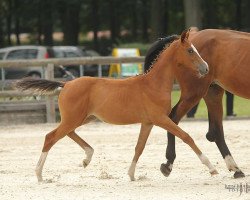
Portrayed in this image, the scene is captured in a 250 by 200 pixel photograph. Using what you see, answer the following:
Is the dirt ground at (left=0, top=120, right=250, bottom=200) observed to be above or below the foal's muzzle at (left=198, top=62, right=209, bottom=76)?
below

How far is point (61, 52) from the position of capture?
98.0ft

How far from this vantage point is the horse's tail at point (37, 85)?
8.96m

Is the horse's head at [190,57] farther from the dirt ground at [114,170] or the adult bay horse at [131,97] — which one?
the dirt ground at [114,170]

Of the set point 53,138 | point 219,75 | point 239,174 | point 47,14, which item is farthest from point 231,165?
point 47,14

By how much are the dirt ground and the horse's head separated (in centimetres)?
123

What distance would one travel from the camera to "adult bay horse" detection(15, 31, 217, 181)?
8.57 meters

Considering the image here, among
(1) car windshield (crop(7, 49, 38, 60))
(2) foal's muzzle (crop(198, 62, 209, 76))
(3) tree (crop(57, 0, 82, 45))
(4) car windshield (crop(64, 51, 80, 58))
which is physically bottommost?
(3) tree (crop(57, 0, 82, 45))

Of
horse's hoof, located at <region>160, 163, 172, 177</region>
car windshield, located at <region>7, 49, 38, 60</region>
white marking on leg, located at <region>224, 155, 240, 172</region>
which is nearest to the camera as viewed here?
horse's hoof, located at <region>160, 163, 172, 177</region>

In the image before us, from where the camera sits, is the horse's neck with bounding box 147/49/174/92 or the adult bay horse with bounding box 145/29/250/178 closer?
the horse's neck with bounding box 147/49/174/92

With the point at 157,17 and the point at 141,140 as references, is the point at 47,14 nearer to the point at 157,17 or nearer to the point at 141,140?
the point at 157,17

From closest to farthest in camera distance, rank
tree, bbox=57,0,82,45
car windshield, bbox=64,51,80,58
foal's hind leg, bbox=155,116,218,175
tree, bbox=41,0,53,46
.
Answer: foal's hind leg, bbox=155,116,218,175
car windshield, bbox=64,51,80,58
tree, bbox=57,0,82,45
tree, bbox=41,0,53,46

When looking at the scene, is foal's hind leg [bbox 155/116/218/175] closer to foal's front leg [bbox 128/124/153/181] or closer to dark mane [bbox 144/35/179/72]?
foal's front leg [bbox 128/124/153/181]

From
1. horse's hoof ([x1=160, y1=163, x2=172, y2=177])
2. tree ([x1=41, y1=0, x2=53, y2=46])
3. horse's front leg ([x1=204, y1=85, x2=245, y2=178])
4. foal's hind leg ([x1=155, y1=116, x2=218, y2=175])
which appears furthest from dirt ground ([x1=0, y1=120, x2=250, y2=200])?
tree ([x1=41, y1=0, x2=53, y2=46])

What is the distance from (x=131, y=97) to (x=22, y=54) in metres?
21.7
